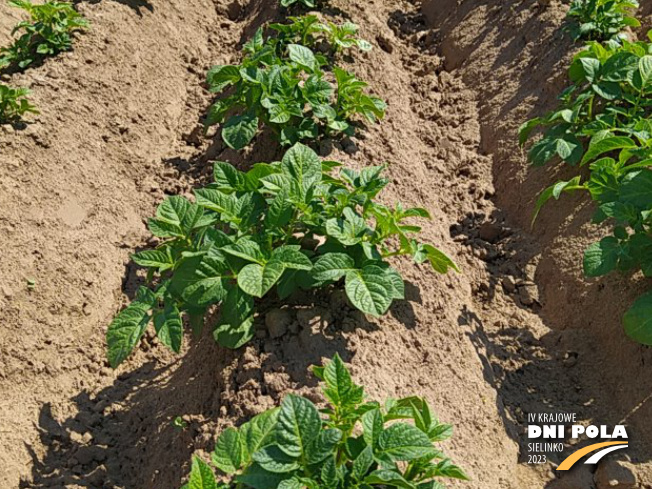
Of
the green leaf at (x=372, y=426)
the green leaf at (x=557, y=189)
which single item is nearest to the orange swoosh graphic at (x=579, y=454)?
the green leaf at (x=372, y=426)

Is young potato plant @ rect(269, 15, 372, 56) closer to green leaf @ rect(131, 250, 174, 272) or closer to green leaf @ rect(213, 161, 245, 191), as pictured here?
green leaf @ rect(213, 161, 245, 191)

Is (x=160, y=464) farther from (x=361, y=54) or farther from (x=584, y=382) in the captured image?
(x=361, y=54)

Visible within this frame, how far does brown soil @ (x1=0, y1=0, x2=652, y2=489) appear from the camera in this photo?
2.65m

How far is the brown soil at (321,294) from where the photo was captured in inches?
104

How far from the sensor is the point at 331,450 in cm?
194

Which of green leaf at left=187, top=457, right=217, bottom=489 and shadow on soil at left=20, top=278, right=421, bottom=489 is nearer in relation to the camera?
green leaf at left=187, top=457, right=217, bottom=489

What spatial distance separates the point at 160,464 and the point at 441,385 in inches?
43.1

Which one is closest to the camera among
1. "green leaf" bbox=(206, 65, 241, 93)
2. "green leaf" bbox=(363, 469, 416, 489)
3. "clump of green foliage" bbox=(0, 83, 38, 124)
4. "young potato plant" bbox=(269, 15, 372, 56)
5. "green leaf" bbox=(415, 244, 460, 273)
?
"green leaf" bbox=(363, 469, 416, 489)

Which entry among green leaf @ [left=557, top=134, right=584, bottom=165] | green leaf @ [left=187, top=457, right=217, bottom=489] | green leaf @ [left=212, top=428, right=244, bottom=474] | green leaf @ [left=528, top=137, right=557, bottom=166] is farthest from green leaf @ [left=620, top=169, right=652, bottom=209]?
green leaf @ [left=187, top=457, right=217, bottom=489]

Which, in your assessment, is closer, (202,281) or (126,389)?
(202,281)

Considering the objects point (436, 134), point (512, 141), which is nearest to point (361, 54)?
point (436, 134)

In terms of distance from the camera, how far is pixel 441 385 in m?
2.69

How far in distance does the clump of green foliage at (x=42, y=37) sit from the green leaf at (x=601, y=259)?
3428 mm

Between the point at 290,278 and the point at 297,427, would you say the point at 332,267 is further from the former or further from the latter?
the point at 297,427
